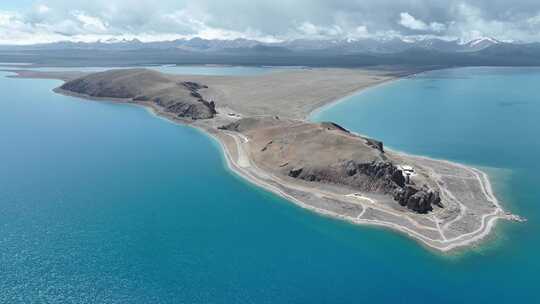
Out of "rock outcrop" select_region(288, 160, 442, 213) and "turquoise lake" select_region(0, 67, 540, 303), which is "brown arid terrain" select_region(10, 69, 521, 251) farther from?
"turquoise lake" select_region(0, 67, 540, 303)

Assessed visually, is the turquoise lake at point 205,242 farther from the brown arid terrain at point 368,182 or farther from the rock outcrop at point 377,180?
the rock outcrop at point 377,180

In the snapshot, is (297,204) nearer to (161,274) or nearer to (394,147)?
(161,274)

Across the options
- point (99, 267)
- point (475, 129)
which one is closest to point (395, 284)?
point (99, 267)

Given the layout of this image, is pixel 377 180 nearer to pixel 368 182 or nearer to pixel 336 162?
pixel 368 182

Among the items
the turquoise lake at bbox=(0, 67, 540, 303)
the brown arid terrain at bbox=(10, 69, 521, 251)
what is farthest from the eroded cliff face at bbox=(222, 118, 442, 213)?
the turquoise lake at bbox=(0, 67, 540, 303)

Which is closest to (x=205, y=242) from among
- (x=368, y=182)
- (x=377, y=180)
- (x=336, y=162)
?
(x=368, y=182)
